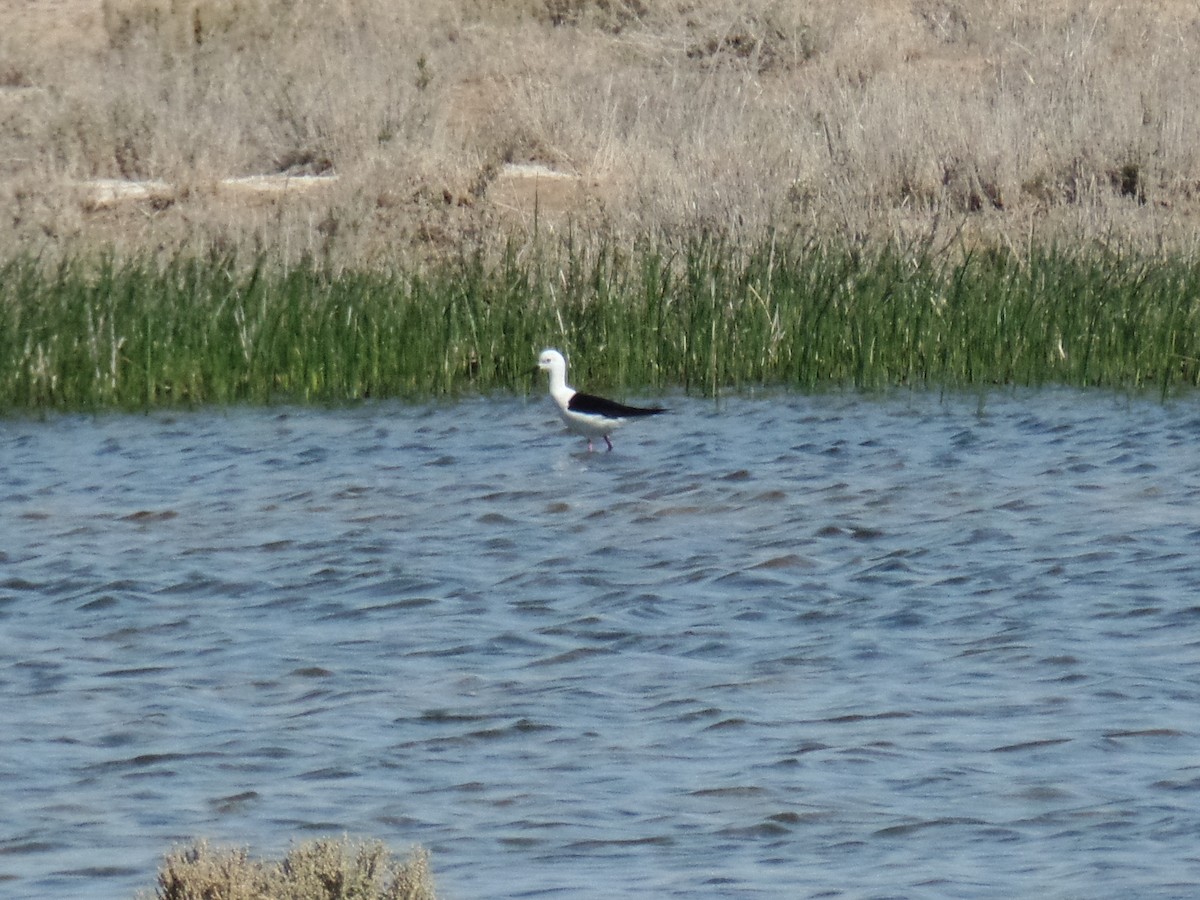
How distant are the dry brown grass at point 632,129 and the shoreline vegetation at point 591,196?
5cm

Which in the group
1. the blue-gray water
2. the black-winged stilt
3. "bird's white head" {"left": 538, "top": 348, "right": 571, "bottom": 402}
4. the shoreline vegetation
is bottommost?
the blue-gray water

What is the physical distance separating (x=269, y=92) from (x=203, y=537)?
13.2 m

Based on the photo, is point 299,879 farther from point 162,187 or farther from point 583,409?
point 162,187

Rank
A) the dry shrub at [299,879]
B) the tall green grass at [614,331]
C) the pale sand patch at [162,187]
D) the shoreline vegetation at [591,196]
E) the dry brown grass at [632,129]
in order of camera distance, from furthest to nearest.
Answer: the pale sand patch at [162,187] → the dry brown grass at [632,129] → the shoreline vegetation at [591,196] → the tall green grass at [614,331] → the dry shrub at [299,879]

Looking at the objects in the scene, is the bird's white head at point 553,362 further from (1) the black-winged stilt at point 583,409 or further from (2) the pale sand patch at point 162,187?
(2) the pale sand patch at point 162,187

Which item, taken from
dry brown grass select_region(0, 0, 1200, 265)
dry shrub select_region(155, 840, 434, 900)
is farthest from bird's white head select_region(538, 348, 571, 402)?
dry shrub select_region(155, 840, 434, 900)

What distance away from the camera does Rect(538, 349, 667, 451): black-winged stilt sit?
1076 centimetres

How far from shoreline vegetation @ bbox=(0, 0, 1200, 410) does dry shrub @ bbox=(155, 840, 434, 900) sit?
8.35 metres

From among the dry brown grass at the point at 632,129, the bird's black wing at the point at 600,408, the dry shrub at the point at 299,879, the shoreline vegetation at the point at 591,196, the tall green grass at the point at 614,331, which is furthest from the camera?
the dry brown grass at the point at 632,129

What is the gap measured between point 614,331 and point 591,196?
5.65 metres

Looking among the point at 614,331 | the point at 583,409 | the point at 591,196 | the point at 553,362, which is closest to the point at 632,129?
the point at 591,196

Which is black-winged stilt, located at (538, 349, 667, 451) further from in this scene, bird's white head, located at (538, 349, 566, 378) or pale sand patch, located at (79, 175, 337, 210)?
pale sand patch, located at (79, 175, 337, 210)

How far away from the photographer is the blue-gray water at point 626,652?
16.5 ft

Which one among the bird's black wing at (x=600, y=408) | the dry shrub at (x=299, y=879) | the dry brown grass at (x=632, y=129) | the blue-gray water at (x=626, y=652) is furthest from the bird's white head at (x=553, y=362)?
the dry shrub at (x=299, y=879)
